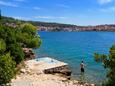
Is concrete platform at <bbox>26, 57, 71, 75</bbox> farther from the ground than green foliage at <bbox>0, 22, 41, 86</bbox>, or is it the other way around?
green foliage at <bbox>0, 22, 41, 86</bbox>

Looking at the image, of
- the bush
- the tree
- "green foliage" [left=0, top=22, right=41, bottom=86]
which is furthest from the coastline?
the tree

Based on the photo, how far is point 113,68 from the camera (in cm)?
1675

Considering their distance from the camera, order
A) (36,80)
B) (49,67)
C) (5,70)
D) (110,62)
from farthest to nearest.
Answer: (49,67) < (36,80) < (5,70) < (110,62)

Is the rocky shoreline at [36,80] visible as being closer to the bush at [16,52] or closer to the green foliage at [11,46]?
the bush at [16,52]

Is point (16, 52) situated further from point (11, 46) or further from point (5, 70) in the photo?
point (5, 70)

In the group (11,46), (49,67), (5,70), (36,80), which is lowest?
(36,80)

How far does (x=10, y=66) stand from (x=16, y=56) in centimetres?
1988

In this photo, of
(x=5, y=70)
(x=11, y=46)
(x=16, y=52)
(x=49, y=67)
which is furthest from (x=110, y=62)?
(x=11, y=46)

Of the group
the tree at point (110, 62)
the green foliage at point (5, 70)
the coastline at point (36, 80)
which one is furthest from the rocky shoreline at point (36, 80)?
the tree at point (110, 62)

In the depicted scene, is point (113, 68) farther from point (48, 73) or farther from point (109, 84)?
point (48, 73)

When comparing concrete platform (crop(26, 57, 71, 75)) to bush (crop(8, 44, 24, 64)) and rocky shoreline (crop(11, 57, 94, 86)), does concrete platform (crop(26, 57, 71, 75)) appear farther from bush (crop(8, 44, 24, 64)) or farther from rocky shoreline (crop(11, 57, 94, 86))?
bush (crop(8, 44, 24, 64))

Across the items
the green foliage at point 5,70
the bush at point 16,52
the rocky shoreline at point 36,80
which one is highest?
the green foliage at point 5,70

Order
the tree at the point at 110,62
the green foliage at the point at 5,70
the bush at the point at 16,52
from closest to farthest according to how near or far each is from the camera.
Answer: the tree at the point at 110,62
the green foliage at the point at 5,70
the bush at the point at 16,52

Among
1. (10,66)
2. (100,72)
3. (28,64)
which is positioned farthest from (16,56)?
(10,66)
